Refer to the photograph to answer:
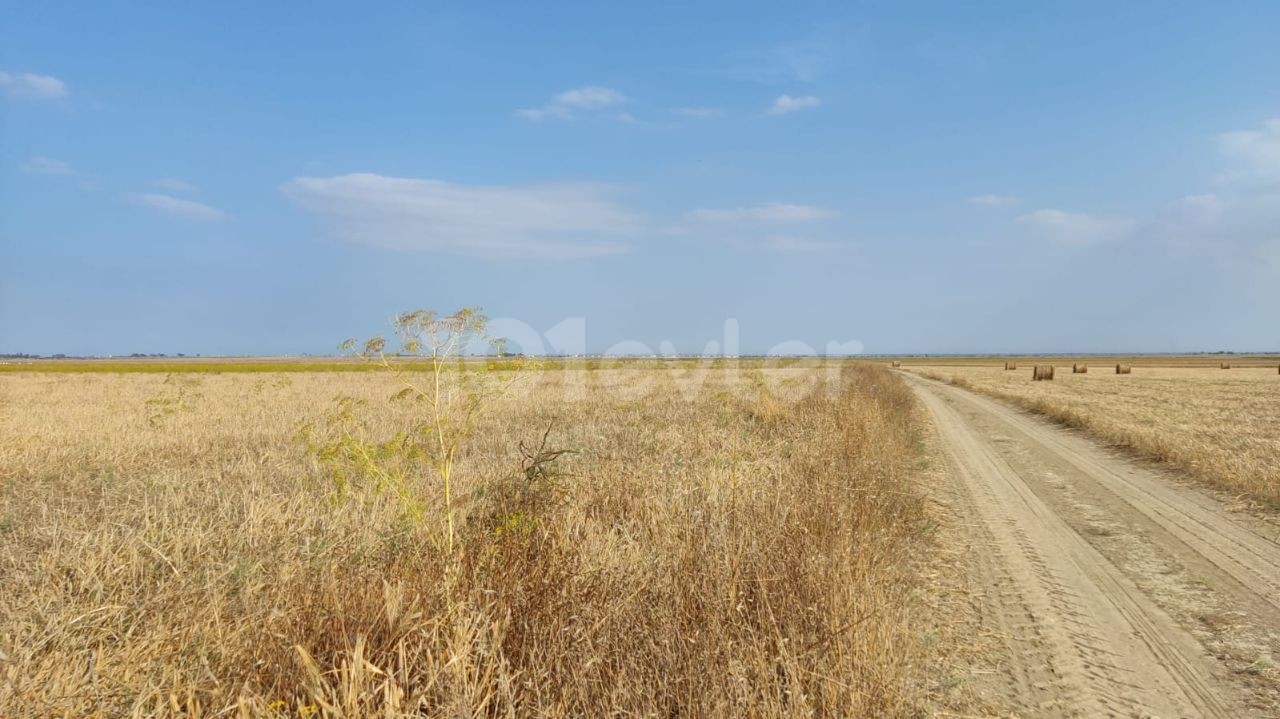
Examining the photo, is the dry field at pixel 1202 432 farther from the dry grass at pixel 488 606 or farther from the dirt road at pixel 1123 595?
the dry grass at pixel 488 606

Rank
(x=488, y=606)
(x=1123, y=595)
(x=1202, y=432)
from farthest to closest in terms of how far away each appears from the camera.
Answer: (x=1202, y=432)
(x=1123, y=595)
(x=488, y=606)

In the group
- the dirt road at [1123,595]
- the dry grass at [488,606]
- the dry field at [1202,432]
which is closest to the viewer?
the dry grass at [488,606]

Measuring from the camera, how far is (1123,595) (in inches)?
228

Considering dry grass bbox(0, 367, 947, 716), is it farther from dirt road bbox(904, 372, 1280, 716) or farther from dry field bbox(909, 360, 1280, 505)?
dry field bbox(909, 360, 1280, 505)

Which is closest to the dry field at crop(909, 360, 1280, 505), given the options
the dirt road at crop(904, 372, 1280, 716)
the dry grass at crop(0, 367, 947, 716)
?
the dirt road at crop(904, 372, 1280, 716)

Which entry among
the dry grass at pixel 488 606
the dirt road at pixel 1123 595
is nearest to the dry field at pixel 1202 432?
the dirt road at pixel 1123 595

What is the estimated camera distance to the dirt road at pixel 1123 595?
416 cm

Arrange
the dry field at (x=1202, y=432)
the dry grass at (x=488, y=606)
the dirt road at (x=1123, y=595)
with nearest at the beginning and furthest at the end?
the dry grass at (x=488, y=606), the dirt road at (x=1123, y=595), the dry field at (x=1202, y=432)

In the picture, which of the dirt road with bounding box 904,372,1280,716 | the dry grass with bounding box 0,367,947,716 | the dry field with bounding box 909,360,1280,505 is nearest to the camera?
the dry grass with bounding box 0,367,947,716

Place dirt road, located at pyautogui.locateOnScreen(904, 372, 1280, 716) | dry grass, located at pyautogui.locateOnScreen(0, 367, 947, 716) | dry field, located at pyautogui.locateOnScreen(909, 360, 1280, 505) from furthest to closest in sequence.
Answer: dry field, located at pyautogui.locateOnScreen(909, 360, 1280, 505) < dirt road, located at pyautogui.locateOnScreen(904, 372, 1280, 716) < dry grass, located at pyautogui.locateOnScreen(0, 367, 947, 716)

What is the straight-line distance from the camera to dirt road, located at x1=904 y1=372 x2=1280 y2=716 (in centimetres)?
416

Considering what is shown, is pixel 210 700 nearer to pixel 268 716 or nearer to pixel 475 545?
pixel 268 716

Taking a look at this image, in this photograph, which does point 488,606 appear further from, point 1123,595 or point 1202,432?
point 1202,432

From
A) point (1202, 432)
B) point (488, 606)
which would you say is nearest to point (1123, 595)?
point (488, 606)
